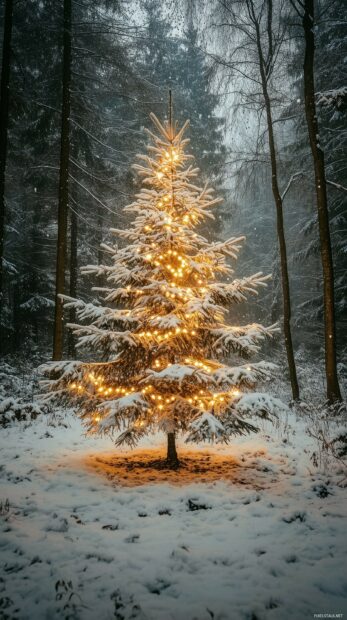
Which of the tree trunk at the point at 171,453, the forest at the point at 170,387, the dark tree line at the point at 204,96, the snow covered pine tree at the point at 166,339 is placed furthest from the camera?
the dark tree line at the point at 204,96

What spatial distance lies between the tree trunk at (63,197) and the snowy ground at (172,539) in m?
5.72

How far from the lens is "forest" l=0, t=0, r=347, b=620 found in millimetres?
3391

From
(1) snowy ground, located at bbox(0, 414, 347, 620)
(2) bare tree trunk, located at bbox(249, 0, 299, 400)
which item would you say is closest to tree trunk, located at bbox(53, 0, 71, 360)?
(1) snowy ground, located at bbox(0, 414, 347, 620)

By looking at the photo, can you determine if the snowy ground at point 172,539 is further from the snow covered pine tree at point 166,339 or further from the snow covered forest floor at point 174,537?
the snow covered pine tree at point 166,339

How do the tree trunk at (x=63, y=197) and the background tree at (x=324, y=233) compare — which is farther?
the tree trunk at (x=63, y=197)

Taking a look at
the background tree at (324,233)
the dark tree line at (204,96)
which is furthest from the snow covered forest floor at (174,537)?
the dark tree line at (204,96)

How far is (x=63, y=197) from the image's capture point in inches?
484

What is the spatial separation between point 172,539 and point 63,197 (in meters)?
11.4

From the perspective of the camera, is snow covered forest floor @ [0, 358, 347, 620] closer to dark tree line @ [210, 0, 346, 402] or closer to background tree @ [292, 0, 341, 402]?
background tree @ [292, 0, 341, 402]

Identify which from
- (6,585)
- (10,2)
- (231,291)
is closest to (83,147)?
(10,2)

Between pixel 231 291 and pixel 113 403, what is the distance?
2844 millimetres

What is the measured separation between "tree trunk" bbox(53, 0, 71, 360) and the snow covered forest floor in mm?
5458

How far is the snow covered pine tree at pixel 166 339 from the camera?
5.46 meters

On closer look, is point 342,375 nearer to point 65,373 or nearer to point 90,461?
point 90,461
